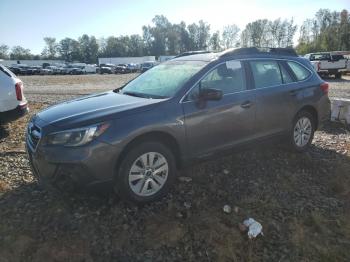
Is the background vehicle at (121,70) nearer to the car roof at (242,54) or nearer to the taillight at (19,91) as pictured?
the taillight at (19,91)

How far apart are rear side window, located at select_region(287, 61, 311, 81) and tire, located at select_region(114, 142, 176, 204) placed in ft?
9.16

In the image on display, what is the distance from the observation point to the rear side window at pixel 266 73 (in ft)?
16.2

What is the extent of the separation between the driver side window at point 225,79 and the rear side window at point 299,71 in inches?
49.5

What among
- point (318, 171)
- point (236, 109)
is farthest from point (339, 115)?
point (236, 109)

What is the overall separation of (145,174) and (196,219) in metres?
0.74

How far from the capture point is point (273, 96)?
505 centimetres

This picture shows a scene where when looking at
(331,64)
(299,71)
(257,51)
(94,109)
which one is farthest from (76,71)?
(94,109)

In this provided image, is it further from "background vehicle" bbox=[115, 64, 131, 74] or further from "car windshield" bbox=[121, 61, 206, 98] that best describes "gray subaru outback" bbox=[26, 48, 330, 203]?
"background vehicle" bbox=[115, 64, 131, 74]

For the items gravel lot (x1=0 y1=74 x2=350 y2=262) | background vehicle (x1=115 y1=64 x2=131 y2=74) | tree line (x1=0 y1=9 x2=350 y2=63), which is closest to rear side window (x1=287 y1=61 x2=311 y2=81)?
gravel lot (x1=0 y1=74 x2=350 y2=262)

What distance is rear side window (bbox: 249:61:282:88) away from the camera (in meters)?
4.95

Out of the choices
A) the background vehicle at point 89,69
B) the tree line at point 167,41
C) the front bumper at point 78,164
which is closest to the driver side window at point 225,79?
the front bumper at point 78,164

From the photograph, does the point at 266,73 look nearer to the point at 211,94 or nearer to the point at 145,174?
the point at 211,94

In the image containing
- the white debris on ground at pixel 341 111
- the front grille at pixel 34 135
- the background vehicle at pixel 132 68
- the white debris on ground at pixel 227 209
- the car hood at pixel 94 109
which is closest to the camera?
the car hood at pixel 94 109

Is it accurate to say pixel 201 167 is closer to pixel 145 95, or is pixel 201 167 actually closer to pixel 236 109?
pixel 236 109
